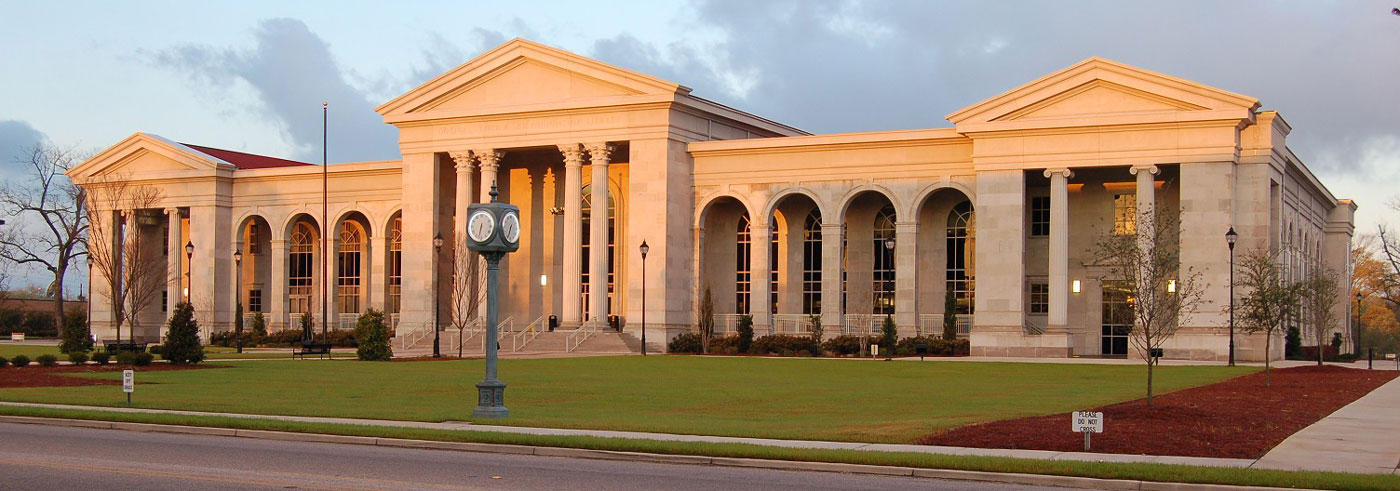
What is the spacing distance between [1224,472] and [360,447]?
11.3 m

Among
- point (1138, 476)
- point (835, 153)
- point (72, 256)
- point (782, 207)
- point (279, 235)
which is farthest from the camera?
point (72, 256)

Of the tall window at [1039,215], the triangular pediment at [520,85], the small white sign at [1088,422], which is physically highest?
the triangular pediment at [520,85]

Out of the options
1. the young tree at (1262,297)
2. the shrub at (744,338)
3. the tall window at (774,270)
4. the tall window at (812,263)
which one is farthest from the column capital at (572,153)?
the young tree at (1262,297)

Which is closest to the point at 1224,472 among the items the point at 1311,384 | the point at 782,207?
the point at 1311,384

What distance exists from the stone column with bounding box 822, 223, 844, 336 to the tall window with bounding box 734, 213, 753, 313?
5062 mm

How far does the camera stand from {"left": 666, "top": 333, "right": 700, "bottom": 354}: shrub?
6269 cm

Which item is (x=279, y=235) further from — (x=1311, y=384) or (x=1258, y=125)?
(x=1311, y=384)

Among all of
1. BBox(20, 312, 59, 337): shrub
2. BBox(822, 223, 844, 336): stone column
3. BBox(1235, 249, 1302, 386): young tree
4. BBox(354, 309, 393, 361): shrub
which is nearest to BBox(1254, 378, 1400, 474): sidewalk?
BBox(1235, 249, 1302, 386): young tree

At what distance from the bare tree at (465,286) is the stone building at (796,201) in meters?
1.55

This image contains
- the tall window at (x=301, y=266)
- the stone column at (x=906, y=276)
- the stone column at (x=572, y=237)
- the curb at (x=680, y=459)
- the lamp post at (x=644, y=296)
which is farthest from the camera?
the tall window at (x=301, y=266)

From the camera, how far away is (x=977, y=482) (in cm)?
1666

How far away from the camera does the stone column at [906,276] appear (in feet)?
202

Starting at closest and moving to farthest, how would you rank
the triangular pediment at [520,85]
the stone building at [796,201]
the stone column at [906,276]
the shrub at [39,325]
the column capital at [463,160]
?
the stone building at [796,201], the stone column at [906,276], the triangular pediment at [520,85], the column capital at [463,160], the shrub at [39,325]

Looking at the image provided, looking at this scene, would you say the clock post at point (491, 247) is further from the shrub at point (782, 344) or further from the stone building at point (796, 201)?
the shrub at point (782, 344)
